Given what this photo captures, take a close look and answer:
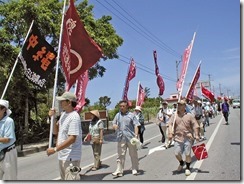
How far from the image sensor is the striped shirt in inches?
177

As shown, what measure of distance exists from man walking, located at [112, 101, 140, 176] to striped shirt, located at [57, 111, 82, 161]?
2806mm

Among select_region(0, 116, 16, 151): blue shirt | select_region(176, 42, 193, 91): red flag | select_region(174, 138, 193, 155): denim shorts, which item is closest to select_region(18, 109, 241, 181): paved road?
select_region(174, 138, 193, 155): denim shorts

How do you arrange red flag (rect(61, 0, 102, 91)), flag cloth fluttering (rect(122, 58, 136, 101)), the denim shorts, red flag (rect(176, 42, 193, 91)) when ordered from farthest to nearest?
flag cloth fluttering (rect(122, 58, 136, 101))
red flag (rect(176, 42, 193, 91))
the denim shorts
red flag (rect(61, 0, 102, 91))

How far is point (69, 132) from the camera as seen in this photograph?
4441mm

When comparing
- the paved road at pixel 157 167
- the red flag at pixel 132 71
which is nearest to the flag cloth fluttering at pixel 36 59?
the paved road at pixel 157 167

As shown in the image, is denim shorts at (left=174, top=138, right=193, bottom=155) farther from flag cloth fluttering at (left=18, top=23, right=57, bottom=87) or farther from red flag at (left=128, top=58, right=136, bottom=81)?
red flag at (left=128, top=58, right=136, bottom=81)

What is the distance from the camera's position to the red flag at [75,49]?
6.39m

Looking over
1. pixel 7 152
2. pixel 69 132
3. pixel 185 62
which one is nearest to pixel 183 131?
pixel 185 62

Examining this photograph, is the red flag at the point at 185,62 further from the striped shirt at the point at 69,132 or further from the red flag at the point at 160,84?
the red flag at the point at 160,84

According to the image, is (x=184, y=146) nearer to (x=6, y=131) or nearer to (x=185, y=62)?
(x=185, y=62)

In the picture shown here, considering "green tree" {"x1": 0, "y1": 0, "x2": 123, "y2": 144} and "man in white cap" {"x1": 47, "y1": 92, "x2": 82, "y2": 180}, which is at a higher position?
"green tree" {"x1": 0, "y1": 0, "x2": 123, "y2": 144}

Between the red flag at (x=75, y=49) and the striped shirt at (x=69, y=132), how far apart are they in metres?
1.75

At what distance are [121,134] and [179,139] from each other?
4.20ft

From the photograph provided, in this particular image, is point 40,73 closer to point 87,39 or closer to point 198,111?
point 87,39
